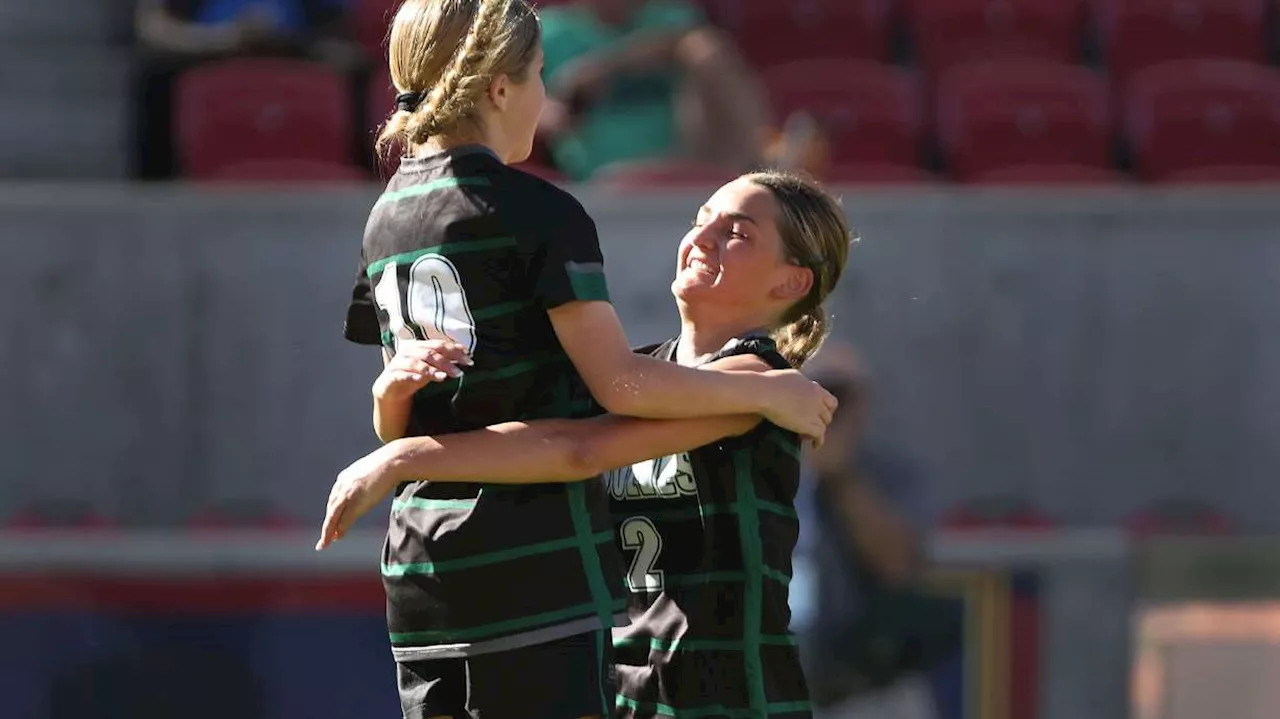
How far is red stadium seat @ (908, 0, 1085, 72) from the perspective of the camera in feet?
26.9

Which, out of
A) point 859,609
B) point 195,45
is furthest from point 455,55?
point 195,45

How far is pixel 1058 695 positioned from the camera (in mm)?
5000

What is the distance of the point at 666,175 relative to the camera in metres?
6.42

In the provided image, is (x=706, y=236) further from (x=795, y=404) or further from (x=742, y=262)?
(x=795, y=404)

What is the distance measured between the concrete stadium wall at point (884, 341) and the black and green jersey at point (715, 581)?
11.7 feet

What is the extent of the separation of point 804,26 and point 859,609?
3.78 m

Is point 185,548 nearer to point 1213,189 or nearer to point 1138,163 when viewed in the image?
point 1213,189

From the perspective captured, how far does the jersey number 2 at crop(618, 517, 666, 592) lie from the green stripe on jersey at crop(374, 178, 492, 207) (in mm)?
542

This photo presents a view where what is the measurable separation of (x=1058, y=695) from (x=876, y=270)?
1692 millimetres

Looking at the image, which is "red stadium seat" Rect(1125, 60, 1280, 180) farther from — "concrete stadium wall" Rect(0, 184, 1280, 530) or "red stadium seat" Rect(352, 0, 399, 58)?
"red stadium seat" Rect(352, 0, 399, 58)

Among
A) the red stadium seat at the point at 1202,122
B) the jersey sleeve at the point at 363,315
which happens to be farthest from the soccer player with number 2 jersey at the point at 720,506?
the red stadium seat at the point at 1202,122

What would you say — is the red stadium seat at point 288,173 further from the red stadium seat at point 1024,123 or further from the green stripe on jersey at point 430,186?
the green stripe on jersey at point 430,186

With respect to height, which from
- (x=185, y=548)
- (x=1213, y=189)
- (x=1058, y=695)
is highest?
(x=1213, y=189)

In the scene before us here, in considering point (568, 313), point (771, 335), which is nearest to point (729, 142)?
point (771, 335)
